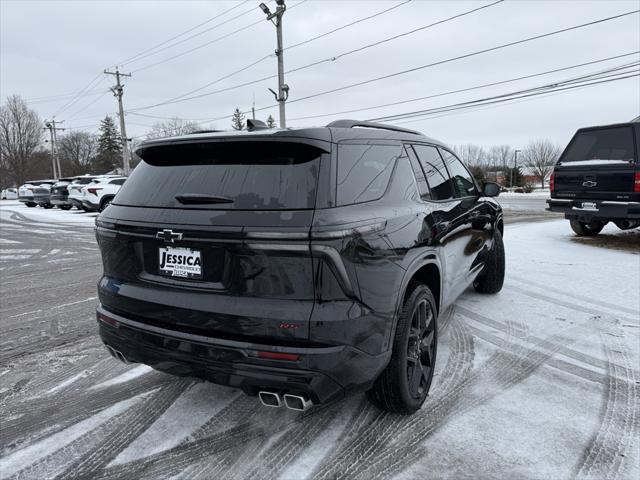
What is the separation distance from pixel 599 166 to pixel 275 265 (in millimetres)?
8093

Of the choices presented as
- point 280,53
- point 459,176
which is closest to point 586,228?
point 459,176

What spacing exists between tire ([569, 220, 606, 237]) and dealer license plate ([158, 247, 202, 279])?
10228 millimetres

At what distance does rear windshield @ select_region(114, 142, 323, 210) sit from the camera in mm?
2180

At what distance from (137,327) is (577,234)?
10.7 metres

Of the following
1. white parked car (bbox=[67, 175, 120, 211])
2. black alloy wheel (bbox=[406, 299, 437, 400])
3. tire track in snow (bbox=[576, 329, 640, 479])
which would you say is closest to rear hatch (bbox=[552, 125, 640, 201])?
tire track in snow (bbox=[576, 329, 640, 479])

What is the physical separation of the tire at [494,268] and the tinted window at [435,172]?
1.81m

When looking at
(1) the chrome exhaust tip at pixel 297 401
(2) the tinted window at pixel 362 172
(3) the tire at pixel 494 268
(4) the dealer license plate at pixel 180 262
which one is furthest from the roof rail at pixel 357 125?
(3) the tire at pixel 494 268

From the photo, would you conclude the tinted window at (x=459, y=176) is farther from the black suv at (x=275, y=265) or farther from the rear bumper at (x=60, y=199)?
the rear bumper at (x=60, y=199)

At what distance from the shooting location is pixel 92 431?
2572 millimetres

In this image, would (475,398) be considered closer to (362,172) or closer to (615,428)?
(615,428)

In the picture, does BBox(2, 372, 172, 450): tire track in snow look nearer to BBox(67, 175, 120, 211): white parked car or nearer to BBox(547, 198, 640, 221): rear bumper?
BBox(547, 198, 640, 221): rear bumper

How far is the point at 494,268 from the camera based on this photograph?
17.1 feet

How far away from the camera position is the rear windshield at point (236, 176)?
2.18 meters

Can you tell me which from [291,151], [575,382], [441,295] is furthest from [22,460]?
[575,382]
